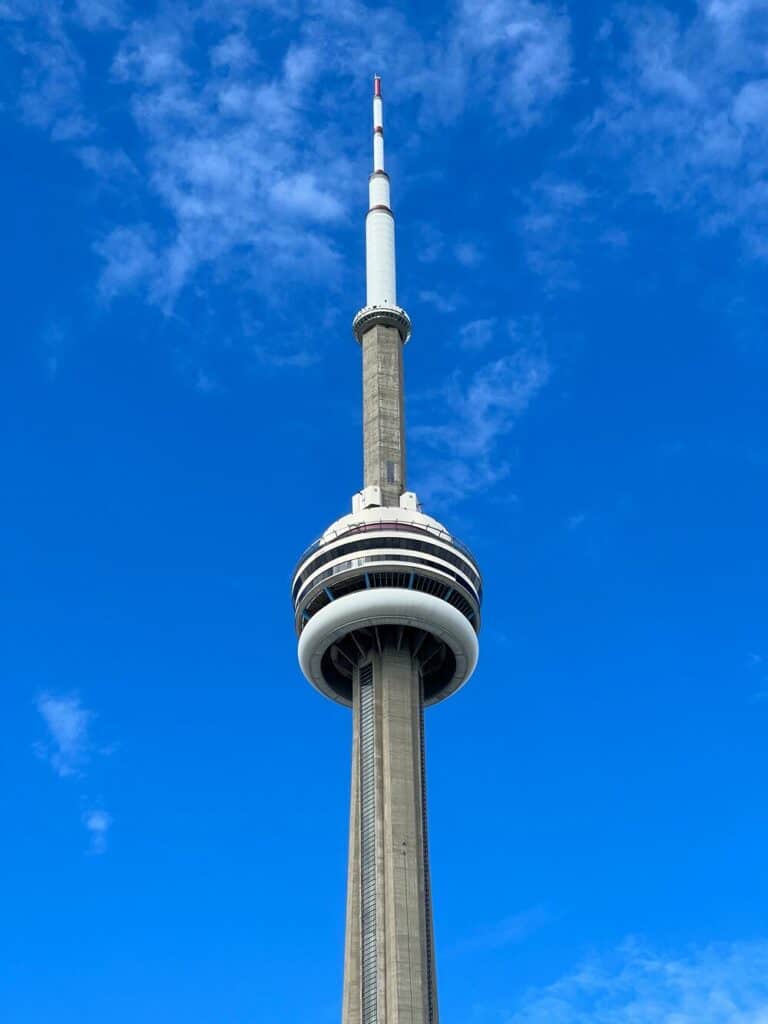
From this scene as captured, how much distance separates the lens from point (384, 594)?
132 metres

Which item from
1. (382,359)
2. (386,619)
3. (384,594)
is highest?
(382,359)

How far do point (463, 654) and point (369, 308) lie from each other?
34.9 m

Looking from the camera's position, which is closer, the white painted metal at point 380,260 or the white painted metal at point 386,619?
the white painted metal at point 386,619

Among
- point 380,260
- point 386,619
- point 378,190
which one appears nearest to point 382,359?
point 380,260

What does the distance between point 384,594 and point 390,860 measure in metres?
21.5

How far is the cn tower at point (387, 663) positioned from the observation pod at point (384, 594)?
116mm

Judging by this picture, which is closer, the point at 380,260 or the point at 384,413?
the point at 384,413

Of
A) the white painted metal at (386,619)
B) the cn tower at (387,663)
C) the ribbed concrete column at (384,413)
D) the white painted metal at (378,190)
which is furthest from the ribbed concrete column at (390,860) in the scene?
the white painted metal at (378,190)

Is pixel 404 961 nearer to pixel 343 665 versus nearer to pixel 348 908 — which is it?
pixel 348 908

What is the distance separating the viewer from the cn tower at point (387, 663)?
Result: 400 feet

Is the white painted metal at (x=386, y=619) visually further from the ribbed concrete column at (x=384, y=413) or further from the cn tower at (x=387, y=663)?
the ribbed concrete column at (x=384, y=413)

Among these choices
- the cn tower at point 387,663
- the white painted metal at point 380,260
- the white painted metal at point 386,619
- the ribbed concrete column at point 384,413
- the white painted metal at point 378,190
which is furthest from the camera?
the white painted metal at point 378,190

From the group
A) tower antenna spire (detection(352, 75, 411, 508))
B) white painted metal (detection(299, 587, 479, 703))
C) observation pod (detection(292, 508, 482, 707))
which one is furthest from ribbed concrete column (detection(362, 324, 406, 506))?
white painted metal (detection(299, 587, 479, 703))

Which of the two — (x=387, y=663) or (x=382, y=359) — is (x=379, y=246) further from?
(x=387, y=663)
